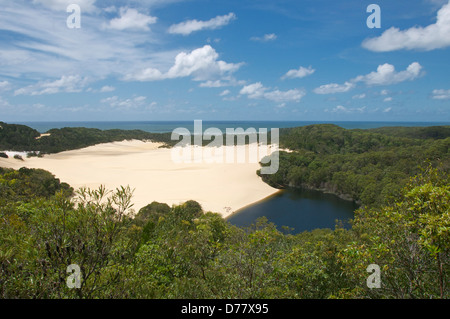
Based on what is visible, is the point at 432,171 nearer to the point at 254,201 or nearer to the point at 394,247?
the point at 394,247

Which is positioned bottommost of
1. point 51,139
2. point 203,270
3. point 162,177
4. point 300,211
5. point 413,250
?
point 300,211

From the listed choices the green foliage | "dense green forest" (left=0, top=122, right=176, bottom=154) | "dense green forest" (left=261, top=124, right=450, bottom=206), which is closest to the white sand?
"dense green forest" (left=0, top=122, right=176, bottom=154)

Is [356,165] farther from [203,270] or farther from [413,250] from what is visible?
[413,250]

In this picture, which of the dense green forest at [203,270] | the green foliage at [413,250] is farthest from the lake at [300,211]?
the green foliage at [413,250]

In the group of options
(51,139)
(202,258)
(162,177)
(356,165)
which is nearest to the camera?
(202,258)

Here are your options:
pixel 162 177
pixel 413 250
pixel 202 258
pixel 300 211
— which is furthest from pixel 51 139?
pixel 413 250

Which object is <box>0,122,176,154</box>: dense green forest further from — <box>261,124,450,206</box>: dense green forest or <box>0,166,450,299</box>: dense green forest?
<box>0,166,450,299</box>: dense green forest

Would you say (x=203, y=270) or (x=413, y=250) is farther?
(x=203, y=270)
